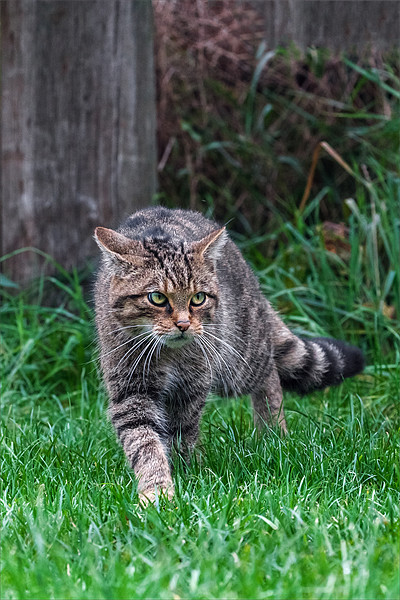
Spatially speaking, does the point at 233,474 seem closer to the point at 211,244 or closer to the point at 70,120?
the point at 211,244

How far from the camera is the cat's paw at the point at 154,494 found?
9.91 feet

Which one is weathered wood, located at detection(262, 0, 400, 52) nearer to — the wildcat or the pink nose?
the wildcat

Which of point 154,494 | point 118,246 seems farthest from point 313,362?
point 154,494

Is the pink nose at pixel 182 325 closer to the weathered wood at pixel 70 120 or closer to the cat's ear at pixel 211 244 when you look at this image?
the cat's ear at pixel 211 244

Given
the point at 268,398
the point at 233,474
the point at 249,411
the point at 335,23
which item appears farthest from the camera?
the point at 335,23

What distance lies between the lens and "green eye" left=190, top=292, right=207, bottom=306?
12.7 feet

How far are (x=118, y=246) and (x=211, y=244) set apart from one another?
45cm

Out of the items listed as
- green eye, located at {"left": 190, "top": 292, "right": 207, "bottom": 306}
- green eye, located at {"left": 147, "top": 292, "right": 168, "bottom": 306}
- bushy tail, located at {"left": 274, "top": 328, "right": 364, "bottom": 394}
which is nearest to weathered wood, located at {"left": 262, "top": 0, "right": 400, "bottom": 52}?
bushy tail, located at {"left": 274, "top": 328, "right": 364, "bottom": 394}

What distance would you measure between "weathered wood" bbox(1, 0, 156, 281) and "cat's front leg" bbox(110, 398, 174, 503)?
85.9 inches

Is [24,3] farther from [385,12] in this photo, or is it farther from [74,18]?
[385,12]

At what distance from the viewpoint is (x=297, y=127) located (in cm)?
658

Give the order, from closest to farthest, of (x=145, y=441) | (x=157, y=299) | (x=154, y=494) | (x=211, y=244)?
(x=154, y=494)
(x=145, y=441)
(x=157, y=299)
(x=211, y=244)

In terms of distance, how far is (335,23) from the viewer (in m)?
6.60

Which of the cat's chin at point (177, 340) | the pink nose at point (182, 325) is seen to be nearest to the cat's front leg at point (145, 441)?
the cat's chin at point (177, 340)
